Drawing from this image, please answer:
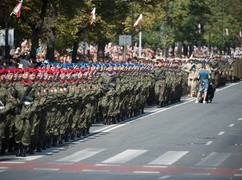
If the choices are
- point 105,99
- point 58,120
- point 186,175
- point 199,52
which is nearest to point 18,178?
point 186,175

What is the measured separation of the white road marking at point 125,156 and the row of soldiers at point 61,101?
2053mm

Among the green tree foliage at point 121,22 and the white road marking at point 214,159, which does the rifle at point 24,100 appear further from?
the green tree foliage at point 121,22

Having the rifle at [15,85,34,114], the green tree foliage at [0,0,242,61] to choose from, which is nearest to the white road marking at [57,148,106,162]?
the rifle at [15,85,34,114]

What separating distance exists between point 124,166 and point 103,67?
17.6m

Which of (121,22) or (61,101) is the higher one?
(121,22)

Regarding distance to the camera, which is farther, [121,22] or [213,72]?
[121,22]

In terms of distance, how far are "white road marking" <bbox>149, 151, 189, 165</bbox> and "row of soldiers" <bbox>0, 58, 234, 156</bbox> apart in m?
3.08

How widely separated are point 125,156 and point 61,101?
3.73 meters

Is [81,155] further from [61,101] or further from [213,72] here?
[213,72]

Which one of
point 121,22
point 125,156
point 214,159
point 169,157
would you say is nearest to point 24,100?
point 125,156

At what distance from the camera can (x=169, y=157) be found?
1069 inches

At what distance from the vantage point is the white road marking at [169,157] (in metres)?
26.0

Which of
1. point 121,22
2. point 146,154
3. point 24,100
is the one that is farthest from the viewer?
point 121,22

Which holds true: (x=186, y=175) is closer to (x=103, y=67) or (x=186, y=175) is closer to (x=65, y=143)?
(x=65, y=143)
